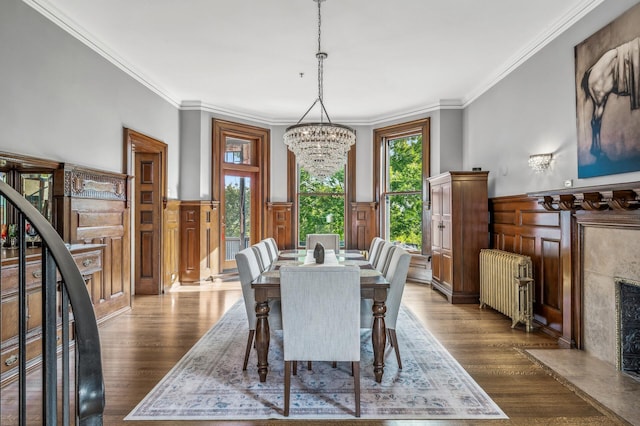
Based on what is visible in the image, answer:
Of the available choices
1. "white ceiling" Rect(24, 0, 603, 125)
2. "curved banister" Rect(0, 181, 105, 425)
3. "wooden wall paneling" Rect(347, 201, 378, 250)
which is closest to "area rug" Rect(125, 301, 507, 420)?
"curved banister" Rect(0, 181, 105, 425)

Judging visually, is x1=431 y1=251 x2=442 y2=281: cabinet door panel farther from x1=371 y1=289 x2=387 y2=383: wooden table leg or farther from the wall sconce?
x1=371 y1=289 x2=387 y2=383: wooden table leg

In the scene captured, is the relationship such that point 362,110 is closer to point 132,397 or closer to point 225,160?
Answer: point 225,160

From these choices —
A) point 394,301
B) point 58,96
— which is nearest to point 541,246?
point 394,301

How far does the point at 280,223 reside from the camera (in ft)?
23.6

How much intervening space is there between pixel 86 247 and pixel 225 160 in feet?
11.3

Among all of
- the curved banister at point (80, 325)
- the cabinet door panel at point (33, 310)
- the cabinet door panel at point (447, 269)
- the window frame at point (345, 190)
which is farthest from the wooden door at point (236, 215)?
the curved banister at point (80, 325)

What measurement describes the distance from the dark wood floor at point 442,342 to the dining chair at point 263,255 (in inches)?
36.1

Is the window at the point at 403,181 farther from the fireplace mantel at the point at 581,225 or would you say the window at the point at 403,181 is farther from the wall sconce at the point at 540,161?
the fireplace mantel at the point at 581,225

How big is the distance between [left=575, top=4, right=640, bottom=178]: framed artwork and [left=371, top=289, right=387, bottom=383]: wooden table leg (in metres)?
2.09

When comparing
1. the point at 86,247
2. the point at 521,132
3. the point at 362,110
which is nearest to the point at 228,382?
the point at 86,247

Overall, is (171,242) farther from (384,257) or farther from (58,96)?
(384,257)

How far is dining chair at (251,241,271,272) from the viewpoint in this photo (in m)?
3.63

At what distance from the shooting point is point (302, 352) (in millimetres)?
2377

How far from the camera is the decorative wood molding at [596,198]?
2605 millimetres
